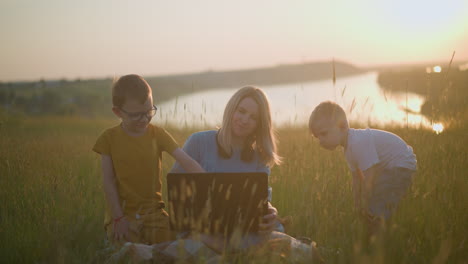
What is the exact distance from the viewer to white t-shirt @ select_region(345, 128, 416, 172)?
10.3ft

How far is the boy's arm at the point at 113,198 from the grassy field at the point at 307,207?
0.69 ft

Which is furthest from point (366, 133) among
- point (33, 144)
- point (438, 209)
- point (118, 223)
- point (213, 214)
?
point (33, 144)

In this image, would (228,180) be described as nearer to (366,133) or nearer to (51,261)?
(51,261)

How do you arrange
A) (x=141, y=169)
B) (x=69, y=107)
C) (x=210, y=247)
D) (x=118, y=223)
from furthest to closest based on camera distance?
(x=69, y=107) → (x=141, y=169) → (x=118, y=223) → (x=210, y=247)

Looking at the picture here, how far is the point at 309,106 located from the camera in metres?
5.80

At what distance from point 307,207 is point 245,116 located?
2.88ft

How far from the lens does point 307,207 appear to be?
7.99 ft

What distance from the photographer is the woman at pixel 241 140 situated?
299 centimetres

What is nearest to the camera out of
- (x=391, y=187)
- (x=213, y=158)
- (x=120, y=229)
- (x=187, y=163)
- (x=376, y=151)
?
(x=120, y=229)

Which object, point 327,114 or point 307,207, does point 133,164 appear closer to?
point 307,207

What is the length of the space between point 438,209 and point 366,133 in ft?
2.86

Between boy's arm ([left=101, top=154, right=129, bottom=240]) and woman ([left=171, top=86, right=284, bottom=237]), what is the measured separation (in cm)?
46

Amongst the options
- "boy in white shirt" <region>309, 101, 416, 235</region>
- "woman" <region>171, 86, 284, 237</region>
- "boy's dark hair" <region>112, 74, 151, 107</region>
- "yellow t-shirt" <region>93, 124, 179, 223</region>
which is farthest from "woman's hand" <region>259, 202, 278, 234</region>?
"boy's dark hair" <region>112, 74, 151, 107</region>

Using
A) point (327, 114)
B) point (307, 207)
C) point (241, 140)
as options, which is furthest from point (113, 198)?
point (327, 114)
